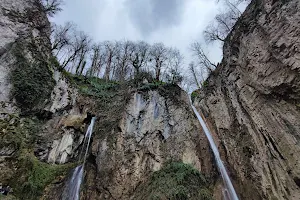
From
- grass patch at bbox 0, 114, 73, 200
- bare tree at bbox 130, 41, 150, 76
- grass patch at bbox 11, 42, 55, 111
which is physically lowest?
grass patch at bbox 0, 114, 73, 200

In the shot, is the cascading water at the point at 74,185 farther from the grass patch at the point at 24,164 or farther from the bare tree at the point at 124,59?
the bare tree at the point at 124,59

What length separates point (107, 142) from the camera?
11.8 metres

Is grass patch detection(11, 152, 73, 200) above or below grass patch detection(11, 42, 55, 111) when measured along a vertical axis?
below

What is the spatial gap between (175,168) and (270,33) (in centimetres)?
790

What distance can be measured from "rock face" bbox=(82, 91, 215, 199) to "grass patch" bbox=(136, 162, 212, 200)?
0.60 meters

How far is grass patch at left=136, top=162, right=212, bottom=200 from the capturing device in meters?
8.62

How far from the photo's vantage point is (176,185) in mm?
9086

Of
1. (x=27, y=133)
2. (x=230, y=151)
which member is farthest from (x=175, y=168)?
(x=27, y=133)

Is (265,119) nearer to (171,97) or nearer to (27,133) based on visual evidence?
(171,97)

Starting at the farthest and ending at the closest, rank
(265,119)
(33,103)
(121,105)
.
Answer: (121,105)
(33,103)
(265,119)

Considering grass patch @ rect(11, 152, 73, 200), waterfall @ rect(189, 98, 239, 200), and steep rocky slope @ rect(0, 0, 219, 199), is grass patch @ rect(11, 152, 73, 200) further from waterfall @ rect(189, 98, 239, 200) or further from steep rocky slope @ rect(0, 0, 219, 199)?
waterfall @ rect(189, 98, 239, 200)

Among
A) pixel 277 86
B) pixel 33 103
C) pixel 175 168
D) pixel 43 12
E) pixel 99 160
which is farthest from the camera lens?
pixel 43 12

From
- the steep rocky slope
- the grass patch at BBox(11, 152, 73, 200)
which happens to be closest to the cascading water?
the steep rocky slope

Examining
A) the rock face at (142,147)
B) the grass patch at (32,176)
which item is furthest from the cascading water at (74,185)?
the grass patch at (32,176)
